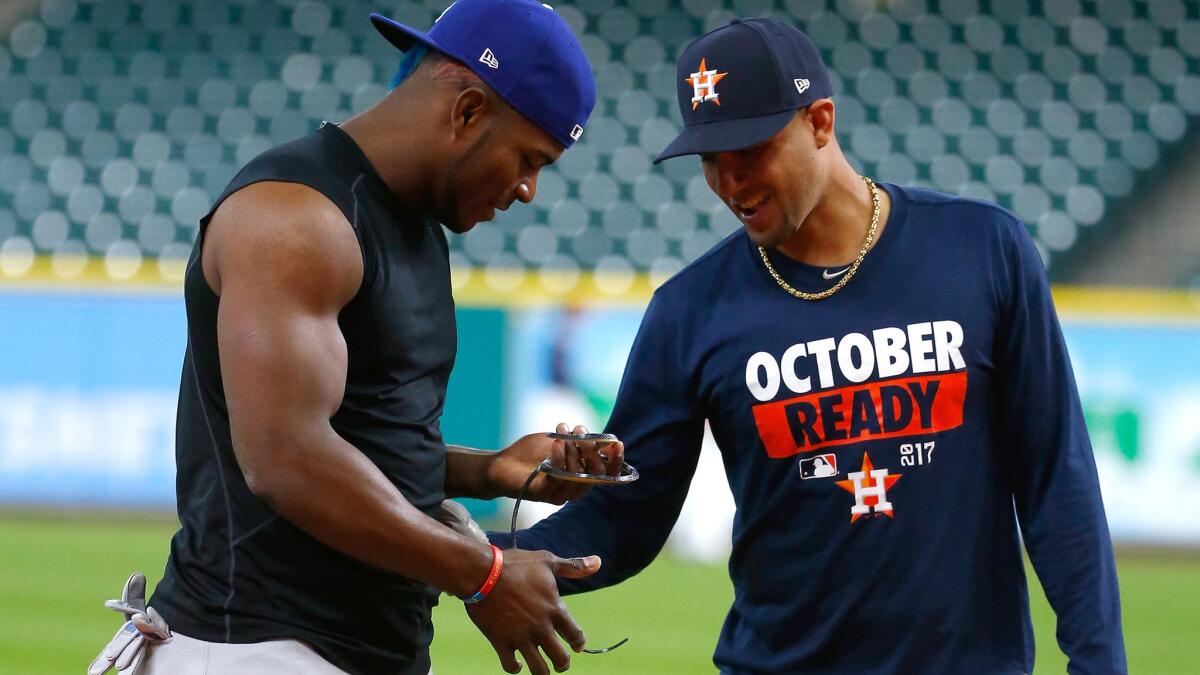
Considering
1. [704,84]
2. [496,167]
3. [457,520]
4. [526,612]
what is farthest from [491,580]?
[704,84]

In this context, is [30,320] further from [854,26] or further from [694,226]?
[854,26]

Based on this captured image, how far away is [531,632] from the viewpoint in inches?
100.0

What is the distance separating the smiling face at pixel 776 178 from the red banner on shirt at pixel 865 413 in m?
0.34

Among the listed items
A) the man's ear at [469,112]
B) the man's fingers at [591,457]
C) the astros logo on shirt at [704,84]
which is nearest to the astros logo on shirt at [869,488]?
the man's fingers at [591,457]

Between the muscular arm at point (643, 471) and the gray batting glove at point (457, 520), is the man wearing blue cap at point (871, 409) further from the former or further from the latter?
the gray batting glove at point (457, 520)

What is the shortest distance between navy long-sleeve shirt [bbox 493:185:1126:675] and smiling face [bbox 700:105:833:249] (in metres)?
0.10

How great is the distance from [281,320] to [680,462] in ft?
3.54

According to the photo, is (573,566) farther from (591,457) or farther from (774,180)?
(774,180)

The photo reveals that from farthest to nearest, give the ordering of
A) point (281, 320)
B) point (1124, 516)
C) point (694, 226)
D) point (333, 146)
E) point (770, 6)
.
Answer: point (770, 6) < point (694, 226) < point (1124, 516) < point (333, 146) < point (281, 320)

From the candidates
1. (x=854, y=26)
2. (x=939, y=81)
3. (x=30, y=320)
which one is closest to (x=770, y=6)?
(x=854, y=26)

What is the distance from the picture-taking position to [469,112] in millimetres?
2689

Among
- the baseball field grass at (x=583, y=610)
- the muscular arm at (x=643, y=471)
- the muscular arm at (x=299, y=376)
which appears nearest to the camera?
the muscular arm at (x=299, y=376)

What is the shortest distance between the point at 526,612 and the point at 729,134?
39.1 inches

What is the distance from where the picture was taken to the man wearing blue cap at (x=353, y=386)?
2.35 m
